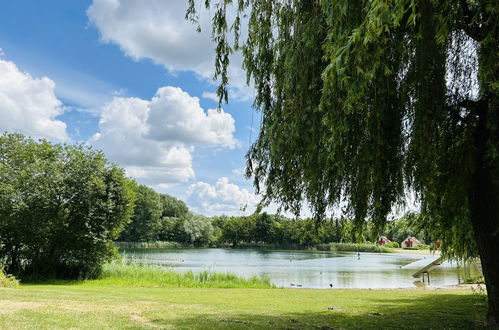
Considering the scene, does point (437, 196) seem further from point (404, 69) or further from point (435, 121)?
point (404, 69)

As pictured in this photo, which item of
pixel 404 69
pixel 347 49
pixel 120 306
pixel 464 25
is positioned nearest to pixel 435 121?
pixel 404 69

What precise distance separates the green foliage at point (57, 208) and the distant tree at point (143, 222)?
220ft

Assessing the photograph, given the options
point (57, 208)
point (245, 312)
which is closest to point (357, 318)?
point (245, 312)

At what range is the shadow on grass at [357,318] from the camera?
8.45 meters

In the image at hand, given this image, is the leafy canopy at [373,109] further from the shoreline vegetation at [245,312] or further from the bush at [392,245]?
the bush at [392,245]

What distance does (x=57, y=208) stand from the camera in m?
21.7

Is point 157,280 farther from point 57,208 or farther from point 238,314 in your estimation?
point 238,314

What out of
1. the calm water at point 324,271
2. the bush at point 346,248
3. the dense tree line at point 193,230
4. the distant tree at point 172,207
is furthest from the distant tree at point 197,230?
the calm water at point 324,271

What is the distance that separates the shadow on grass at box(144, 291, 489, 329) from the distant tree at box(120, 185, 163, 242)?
81477mm

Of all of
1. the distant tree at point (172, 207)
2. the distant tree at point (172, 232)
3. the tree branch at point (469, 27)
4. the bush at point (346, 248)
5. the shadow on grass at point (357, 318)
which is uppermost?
the distant tree at point (172, 207)

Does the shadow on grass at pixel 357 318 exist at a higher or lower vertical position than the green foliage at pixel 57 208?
lower

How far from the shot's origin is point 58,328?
7125 millimetres

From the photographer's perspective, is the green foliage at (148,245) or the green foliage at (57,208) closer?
the green foliage at (57,208)

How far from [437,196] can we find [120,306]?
317 inches
